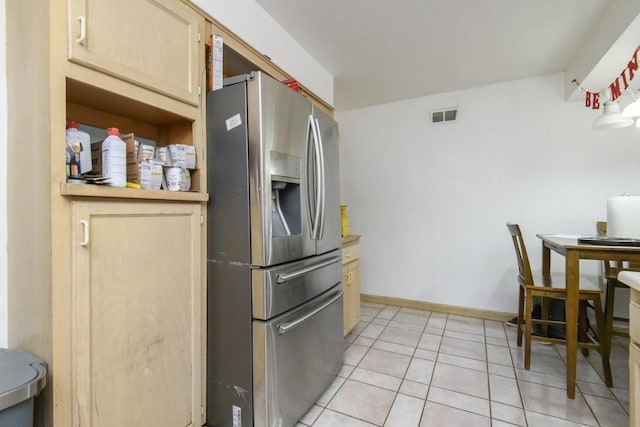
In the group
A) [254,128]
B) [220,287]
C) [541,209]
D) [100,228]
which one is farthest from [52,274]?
[541,209]

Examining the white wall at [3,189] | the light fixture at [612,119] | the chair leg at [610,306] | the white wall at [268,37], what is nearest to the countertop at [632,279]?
the chair leg at [610,306]

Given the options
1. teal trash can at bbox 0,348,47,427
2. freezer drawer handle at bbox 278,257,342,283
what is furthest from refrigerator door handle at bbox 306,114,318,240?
teal trash can at bbox 0,348,47,427

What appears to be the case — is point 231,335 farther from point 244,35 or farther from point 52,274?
point 244,35

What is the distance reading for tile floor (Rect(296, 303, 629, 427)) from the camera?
1.61 m

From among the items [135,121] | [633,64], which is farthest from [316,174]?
[633,64]

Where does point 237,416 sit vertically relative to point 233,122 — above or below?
below

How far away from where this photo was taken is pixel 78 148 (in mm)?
1057

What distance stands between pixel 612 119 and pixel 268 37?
2.41m

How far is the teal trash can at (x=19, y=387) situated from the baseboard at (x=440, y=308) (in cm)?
321

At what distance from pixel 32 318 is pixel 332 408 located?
4.92 ft

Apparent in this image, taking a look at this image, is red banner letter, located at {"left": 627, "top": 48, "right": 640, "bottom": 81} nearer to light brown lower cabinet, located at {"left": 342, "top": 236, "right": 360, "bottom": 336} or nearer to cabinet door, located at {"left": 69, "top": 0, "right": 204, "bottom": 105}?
light brown lower cabinet, located at {"left": 342, "top": 236, "right": 360, "bottom": 336}

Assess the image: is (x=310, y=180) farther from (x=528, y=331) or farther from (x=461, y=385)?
(x=528, y=331)

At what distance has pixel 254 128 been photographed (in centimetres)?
135

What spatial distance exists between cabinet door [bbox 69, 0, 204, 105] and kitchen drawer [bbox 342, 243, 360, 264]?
1.54 m
